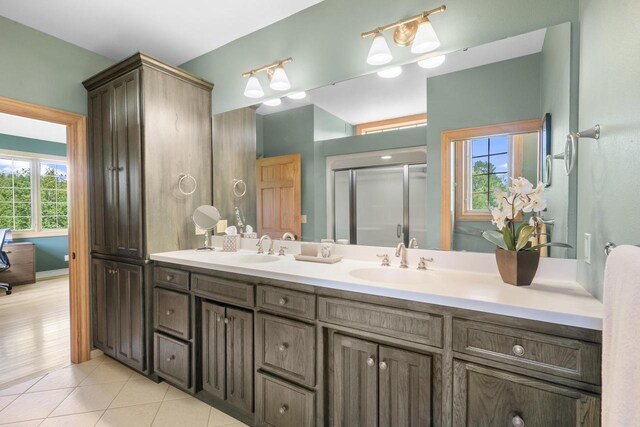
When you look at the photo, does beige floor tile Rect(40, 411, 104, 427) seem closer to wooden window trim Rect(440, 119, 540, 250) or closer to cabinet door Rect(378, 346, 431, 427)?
cabinet door Rect(378, 346, 431, 427)

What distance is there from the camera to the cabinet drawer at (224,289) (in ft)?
5.24

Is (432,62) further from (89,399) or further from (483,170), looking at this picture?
(89,399)

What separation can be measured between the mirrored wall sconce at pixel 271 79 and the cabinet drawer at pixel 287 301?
142 cm

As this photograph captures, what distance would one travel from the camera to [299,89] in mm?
2121

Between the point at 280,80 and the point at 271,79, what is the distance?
0.10 m

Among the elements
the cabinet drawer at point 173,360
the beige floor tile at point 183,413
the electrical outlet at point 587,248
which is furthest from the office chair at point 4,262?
the electrical outlet at point 587,248

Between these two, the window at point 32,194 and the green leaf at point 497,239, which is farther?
the window at point 32,194

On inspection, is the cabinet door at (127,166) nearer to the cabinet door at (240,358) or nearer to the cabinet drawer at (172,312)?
the cabinet drawer at (172,312)

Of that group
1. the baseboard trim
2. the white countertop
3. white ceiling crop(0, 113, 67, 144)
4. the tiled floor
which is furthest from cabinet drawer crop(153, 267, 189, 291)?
the baseboard trim

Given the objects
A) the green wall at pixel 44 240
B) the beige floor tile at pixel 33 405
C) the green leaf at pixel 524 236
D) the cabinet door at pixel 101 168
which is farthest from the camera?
the green wall at pixel 44 240

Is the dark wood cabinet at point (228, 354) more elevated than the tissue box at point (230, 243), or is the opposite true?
the tissue box at point (230, 243)

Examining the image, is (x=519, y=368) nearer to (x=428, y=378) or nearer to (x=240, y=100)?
(x=428, y=378)

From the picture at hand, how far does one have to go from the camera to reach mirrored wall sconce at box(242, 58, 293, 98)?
2123mm

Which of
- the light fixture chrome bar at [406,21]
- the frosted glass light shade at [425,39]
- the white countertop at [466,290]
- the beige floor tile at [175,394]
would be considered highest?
the light fixture chrome bar at [406,21]
